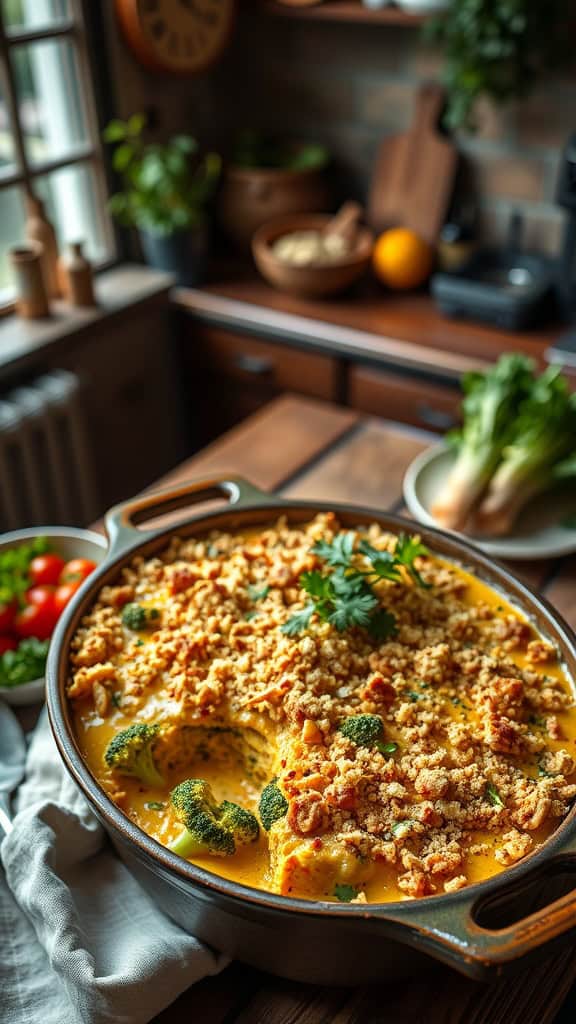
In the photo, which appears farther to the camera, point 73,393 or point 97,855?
point 73,393

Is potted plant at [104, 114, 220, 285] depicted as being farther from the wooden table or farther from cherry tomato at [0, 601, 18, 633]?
cherry tomato at [0, 601, 18, 633]

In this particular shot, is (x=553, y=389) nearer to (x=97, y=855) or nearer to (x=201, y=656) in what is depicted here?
(x=201, y=656)

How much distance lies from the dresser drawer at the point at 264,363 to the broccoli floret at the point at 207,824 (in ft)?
5.56

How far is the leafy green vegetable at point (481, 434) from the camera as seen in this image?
61.7 inches

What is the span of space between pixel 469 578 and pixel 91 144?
198 cm

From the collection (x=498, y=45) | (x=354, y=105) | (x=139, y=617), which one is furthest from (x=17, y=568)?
(x=354, y=105)

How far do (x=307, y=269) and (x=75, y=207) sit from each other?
0.77 metres

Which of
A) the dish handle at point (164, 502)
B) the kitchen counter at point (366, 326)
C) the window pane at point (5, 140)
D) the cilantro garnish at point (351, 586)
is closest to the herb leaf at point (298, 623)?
the cilantro garnish at point (351, 586)

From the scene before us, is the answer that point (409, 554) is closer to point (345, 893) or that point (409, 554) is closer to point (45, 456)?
point (345, 893)

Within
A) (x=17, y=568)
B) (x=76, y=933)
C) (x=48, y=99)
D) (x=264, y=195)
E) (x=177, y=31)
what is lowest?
(x=76, y=933)

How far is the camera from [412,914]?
0.80m

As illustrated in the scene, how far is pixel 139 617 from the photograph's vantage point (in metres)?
1.20

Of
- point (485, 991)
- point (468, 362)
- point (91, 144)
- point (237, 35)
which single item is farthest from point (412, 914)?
point (237, 35)

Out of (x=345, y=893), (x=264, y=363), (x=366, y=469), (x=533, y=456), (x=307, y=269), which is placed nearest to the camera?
(x=345, y=893)
